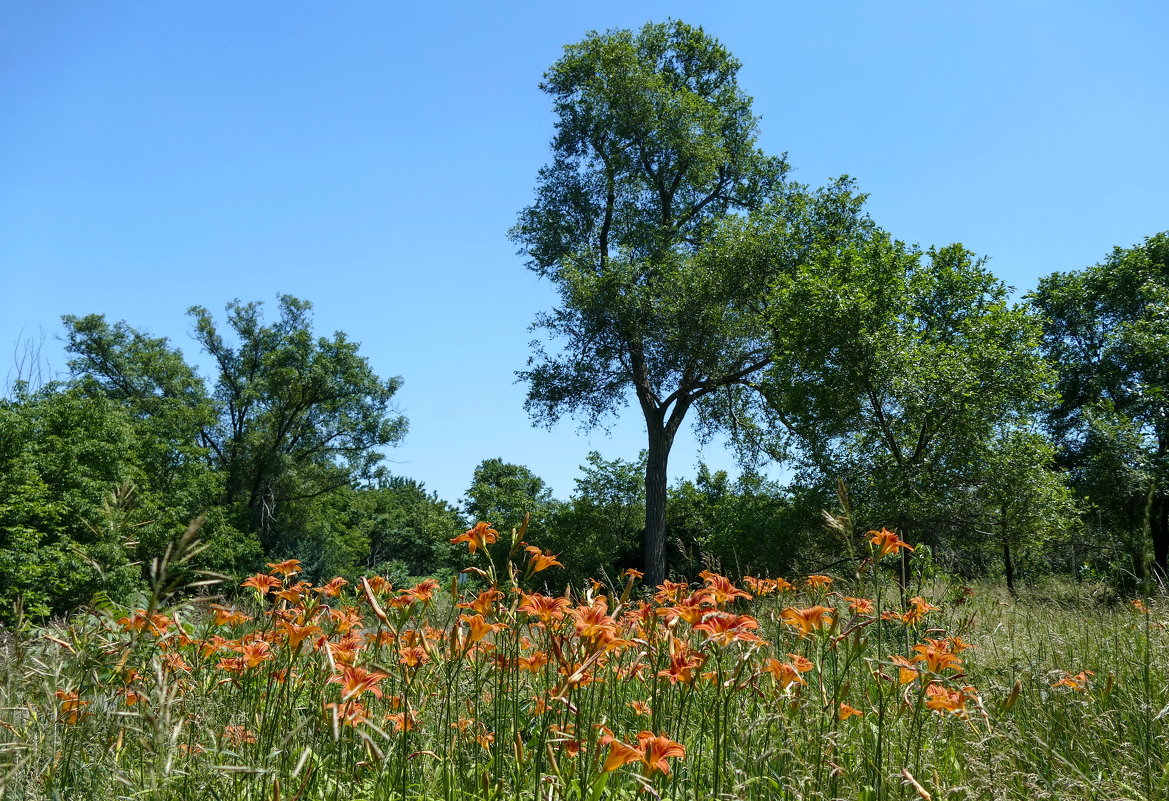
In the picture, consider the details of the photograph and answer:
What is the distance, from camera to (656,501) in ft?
56.8

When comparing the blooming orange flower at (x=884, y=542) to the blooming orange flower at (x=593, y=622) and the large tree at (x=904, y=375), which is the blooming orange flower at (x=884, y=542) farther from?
the large tree at (x=904, y=375)

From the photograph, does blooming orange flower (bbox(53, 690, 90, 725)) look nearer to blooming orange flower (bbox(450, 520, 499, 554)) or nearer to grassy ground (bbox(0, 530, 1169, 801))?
grassy ground (bbox(0, 530, 1169, 801))

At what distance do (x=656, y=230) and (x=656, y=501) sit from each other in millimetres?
6931

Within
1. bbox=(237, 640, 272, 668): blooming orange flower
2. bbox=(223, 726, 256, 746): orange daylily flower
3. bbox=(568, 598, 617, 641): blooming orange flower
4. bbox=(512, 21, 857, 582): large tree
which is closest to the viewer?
bbox=(568, 598, 617, 641): blooming orange flower

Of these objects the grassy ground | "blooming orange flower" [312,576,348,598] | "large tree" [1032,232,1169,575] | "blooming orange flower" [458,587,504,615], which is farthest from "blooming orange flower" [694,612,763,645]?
"large tree" [1032,232,1169,575]

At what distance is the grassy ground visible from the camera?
171 cm

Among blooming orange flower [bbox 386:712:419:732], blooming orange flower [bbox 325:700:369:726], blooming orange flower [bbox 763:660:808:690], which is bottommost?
blooming orange flower [bbox 386:712:419:732]

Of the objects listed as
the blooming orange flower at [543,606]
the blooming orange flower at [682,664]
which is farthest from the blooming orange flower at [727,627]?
the blooming orange flower at [543,606]

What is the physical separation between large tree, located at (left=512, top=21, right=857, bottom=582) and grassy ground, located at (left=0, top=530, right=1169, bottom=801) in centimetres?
1328

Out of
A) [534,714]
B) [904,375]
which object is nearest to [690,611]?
[534,714]

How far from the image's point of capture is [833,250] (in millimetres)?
14977

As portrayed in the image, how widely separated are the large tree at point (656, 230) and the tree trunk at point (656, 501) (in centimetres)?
4

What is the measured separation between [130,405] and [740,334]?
24.6 metres

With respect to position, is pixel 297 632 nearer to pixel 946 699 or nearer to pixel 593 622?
pixel 593 622
